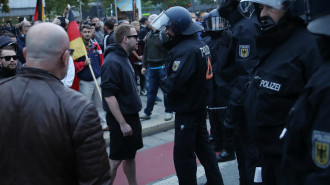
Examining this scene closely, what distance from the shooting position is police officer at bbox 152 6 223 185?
12.8ft

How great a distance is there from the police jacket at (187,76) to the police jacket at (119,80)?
15.2 inches

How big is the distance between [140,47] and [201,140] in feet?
20.1

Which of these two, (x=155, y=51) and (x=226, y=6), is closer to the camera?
(x=226, y=6)

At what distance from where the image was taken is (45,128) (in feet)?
6.28

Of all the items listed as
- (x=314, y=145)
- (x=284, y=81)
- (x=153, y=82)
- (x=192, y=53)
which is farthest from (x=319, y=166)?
(x=153, y=82)

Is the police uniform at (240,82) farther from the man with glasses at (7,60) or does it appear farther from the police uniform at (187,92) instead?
the man with glasses at (7,60)

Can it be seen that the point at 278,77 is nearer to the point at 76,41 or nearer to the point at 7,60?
the point at 7,60

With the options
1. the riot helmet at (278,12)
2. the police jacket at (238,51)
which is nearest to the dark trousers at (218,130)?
the police jacket at (238,51)

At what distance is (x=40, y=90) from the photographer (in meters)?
1.96

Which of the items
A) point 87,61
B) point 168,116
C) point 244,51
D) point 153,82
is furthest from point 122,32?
point 153,82

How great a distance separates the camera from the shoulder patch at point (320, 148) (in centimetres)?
149

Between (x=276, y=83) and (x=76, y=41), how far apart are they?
441 cm

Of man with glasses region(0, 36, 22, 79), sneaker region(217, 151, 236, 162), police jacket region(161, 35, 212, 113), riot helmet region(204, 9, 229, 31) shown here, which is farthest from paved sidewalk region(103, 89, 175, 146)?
police jacket region(161, 35, 212, 113)

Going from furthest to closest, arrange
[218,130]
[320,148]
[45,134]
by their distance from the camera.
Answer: [218,130]
[45,134]
[320,148]
